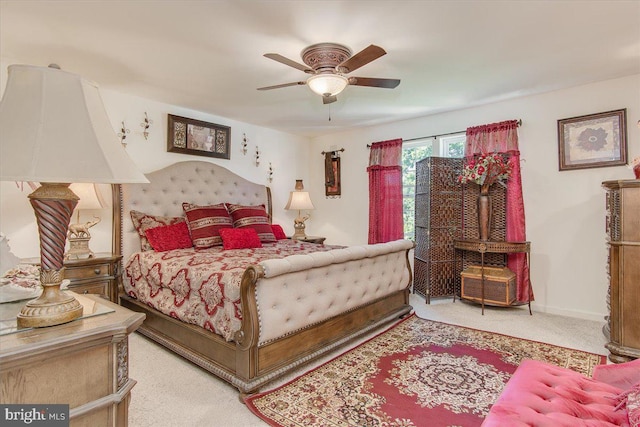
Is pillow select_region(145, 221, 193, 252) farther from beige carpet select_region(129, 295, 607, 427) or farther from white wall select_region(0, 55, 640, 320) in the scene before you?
beige carpet select_region(129, 295, 607, 427)

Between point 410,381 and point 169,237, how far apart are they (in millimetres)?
2706

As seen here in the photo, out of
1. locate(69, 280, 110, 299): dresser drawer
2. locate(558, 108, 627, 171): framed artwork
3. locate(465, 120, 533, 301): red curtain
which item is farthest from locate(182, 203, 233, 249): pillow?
locate(558, 108, 627, 171): framed artwork

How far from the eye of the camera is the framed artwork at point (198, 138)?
164 inches

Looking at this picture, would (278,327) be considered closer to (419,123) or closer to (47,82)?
(47,82)

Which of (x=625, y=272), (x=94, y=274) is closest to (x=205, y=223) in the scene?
(x=94, y=274)

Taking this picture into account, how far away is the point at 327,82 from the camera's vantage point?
8.41ft

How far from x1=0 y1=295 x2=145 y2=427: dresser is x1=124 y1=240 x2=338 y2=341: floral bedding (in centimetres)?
123

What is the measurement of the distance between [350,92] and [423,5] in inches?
64.0

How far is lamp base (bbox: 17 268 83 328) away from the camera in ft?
2.96

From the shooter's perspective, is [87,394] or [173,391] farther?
[173,391]

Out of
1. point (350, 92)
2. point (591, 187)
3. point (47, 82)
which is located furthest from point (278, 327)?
point (591, 187)

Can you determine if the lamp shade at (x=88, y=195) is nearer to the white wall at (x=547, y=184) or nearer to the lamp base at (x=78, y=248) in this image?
the lamp base at (x=78, y=248)

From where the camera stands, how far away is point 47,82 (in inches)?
35.4

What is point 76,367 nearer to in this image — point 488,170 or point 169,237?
point 169,237
